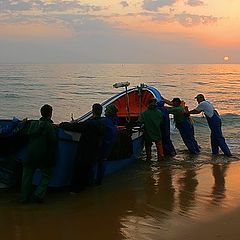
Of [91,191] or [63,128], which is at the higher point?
[63,128]

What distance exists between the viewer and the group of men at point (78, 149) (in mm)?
6840

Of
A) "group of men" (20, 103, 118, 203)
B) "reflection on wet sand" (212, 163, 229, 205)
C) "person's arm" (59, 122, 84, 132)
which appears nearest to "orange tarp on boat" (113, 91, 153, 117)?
"reflection on wet sand" (212, 163, 229, 205)

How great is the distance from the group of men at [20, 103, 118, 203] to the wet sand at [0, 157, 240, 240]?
258 mm

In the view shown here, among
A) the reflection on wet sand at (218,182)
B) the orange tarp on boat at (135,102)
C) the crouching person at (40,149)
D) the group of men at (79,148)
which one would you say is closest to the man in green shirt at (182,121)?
the reflection on wet sand at (218,182)

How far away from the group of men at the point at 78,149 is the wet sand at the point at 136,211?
258 mm

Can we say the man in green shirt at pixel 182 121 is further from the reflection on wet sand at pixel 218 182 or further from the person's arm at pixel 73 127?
the person's arm at pixel 73 127

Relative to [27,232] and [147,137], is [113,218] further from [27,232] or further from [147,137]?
[147,137]

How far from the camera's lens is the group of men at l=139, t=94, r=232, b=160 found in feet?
34.3

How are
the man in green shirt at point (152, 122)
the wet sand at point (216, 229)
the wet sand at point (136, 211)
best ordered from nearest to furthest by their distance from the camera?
the wet sand at point (216, 229), the wet sand at point (136, 211), the man in green shirt at point (152, 122)

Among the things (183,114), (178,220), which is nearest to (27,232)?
(178,220)

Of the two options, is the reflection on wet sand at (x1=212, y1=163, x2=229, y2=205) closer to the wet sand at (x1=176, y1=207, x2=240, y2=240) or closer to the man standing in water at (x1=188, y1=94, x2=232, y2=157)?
the wet sand at (x1=176, y1=207, x2=240, y2=240)

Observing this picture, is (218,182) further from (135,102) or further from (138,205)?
(135,102)

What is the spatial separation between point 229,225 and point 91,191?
9.02ft

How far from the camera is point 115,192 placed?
791 centimetres
